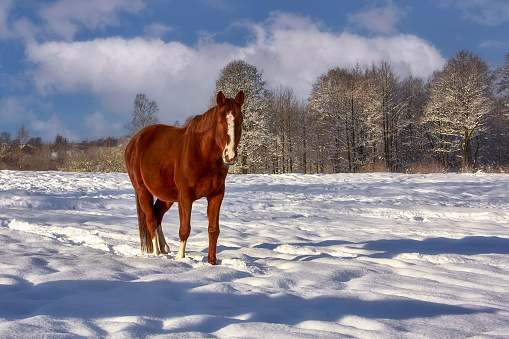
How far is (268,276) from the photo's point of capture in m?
3.24

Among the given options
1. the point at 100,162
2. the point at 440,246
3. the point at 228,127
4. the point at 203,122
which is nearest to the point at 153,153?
the point at 203,122

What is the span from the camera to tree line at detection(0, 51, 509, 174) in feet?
88.0

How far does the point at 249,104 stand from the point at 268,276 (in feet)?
75.2

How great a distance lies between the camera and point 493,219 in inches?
290

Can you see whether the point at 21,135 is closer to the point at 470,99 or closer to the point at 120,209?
the point at 120,209

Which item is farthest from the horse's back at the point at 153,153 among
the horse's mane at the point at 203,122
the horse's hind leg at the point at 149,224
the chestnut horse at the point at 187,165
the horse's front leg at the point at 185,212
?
the horse's front leg at the point at 185,212

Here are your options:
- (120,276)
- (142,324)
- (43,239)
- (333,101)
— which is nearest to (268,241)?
(120,276)

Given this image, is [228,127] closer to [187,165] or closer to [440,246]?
[187,165]

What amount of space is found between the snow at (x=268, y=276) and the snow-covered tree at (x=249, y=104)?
17.8 metres

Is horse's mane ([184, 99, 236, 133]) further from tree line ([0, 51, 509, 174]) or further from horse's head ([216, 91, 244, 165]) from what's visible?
tree line ([0, 51, 509, 174])

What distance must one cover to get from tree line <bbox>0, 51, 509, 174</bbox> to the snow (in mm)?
18913

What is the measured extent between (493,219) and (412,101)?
34.0 metres

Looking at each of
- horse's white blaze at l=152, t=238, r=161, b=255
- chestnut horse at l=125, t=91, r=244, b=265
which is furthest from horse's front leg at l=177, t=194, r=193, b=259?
horse's white blaze at l=152, t=238, r=161, b=255

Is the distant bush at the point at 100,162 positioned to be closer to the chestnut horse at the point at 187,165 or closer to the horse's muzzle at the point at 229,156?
the chestnut horse at the point at 187,165
